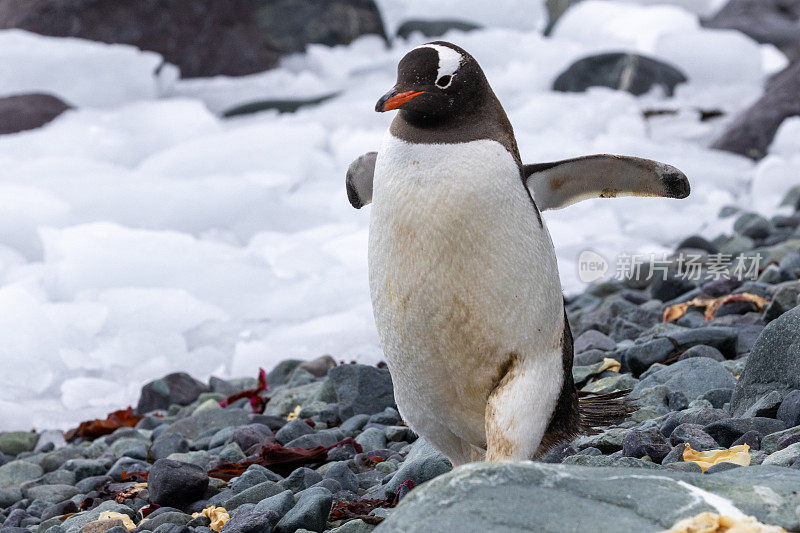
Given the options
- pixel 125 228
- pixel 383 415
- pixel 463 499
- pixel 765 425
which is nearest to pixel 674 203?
pixel 125 228

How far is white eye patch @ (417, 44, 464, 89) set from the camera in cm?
213

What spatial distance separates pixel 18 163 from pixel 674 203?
5.86 m

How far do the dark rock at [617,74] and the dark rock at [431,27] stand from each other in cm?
288

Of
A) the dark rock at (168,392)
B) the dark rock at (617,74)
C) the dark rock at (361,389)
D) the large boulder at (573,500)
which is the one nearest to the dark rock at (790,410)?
the large boulder at (573,500)

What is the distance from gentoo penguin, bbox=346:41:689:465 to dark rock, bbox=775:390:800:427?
0.58 meters

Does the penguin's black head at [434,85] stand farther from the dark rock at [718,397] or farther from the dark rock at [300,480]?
the dark rock at [718,397]

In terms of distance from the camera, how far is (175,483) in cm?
254

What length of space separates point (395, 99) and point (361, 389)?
1.57 metres

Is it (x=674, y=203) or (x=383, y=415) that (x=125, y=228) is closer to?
(x=383, y=415)

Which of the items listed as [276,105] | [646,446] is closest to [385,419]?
[646,446]

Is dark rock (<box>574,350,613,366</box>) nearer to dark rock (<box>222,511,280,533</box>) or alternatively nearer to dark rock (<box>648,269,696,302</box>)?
dark rock (<box>648,269,696,302</box>)

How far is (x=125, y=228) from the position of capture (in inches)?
256

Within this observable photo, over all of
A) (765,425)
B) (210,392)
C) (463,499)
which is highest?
(463,499)

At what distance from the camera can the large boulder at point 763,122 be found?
9.59 meters
